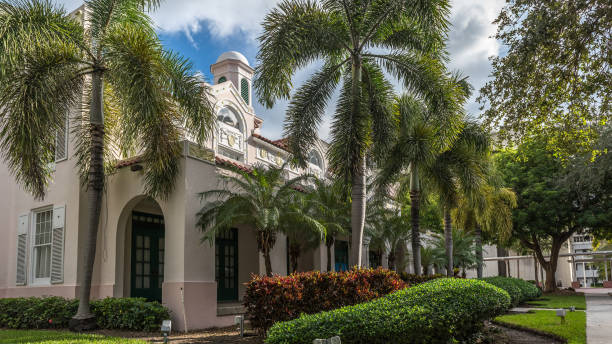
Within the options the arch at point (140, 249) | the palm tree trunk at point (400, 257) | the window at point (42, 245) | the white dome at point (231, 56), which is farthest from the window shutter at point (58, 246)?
the white dome at point (231, 56)

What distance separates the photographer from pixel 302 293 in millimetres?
10328

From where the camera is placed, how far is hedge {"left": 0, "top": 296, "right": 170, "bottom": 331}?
11945 millimetres

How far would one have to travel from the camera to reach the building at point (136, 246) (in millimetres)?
13102

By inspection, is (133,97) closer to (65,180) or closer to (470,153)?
(65,180)

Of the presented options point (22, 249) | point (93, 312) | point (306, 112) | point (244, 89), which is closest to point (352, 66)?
point (306, 112)

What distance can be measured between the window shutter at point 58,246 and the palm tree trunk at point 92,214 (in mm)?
3143

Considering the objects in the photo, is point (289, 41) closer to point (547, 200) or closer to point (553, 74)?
point (553, 74)

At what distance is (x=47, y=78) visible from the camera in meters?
11.4

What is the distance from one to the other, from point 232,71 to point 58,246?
1758cm

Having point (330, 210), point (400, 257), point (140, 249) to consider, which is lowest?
point (400, 257)

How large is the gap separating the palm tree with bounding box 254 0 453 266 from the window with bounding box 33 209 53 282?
843cm

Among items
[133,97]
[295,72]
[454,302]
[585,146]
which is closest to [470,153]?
[585,146]

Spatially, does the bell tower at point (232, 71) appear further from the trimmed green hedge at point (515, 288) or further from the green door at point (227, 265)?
the trimmed green hedge at point (515, 288)

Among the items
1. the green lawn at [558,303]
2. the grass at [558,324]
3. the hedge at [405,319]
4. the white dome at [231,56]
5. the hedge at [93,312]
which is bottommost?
the green lawn at [558,303]
